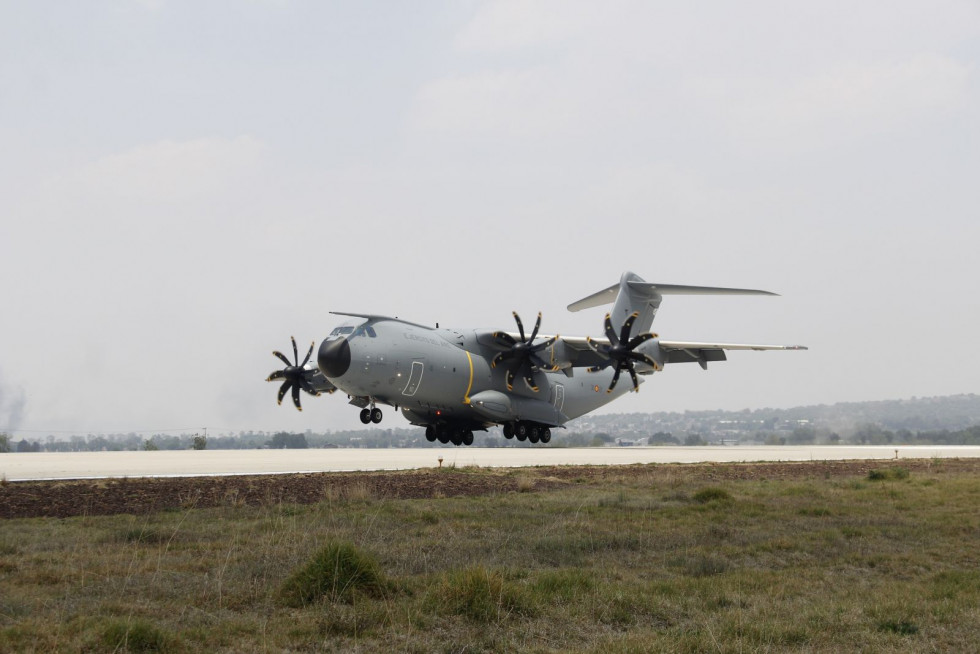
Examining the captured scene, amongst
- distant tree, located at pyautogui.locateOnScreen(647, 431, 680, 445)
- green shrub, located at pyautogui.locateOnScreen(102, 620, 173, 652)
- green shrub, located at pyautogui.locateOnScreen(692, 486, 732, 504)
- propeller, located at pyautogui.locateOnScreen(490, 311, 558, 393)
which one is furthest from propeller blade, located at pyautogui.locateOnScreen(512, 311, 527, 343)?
distant tree, located at pyautogui.locateOnScreen(647, 431, 680, 445)

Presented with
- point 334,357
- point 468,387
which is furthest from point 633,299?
point 334,357

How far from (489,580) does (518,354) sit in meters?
30.4

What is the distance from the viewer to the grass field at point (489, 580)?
677 centimetres

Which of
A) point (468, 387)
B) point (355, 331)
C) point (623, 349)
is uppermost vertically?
point (355, 331)

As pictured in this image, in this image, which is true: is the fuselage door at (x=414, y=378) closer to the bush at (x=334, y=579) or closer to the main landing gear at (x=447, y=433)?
the main landing gear at (x=447, y=433)

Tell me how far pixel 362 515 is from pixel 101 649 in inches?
314

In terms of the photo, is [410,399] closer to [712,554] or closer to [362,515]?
[362,515]

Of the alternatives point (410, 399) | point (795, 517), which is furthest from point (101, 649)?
point (410, 399)

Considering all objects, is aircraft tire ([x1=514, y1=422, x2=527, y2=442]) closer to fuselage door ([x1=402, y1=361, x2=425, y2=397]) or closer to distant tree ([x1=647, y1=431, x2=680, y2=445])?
fuselage door ([x1=402, y1=361, x2=425, y2=397])

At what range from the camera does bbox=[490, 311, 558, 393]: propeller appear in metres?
37.8

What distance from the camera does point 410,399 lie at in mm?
35062

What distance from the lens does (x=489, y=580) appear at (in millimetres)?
7797

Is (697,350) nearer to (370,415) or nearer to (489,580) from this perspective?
(370,415)

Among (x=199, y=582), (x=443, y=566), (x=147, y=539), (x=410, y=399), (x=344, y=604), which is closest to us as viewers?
(x=344, y=604)
